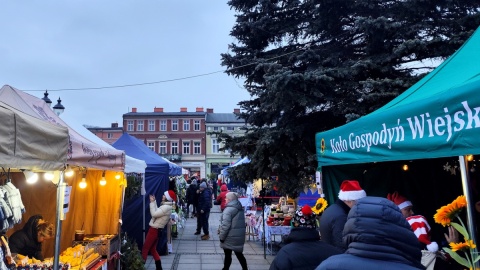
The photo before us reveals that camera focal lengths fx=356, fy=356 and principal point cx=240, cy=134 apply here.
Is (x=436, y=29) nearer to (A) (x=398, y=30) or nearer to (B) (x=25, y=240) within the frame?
(A) (x=398, y=30)

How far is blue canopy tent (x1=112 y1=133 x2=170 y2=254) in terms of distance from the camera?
32.2 feet

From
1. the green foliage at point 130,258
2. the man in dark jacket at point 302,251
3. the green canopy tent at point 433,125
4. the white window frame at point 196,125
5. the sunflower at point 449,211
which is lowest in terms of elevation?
the green foliage at point 130,258

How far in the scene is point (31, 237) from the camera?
5203 mm

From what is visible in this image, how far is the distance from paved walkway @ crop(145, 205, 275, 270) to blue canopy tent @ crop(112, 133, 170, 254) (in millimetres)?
760

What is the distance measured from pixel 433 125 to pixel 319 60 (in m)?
6.92

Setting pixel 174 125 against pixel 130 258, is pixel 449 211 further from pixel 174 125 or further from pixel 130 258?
pixel 174 125

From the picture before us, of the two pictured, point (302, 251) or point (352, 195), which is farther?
point (352, 195)

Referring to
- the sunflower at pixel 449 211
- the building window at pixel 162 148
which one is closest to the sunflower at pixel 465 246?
the sunflower at pixel 449 211

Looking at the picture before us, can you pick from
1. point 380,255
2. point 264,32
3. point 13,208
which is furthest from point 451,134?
point 264,32

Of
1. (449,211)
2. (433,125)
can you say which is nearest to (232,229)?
(449,211)

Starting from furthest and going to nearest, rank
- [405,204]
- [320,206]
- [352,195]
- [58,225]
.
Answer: [320,206], [405,204], [352,195], [58,225]

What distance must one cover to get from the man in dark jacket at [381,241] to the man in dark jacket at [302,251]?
1159mm

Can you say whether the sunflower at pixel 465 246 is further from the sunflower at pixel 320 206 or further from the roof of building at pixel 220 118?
the roof of building at pixel 220 118

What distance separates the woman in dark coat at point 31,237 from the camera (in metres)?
5.11
